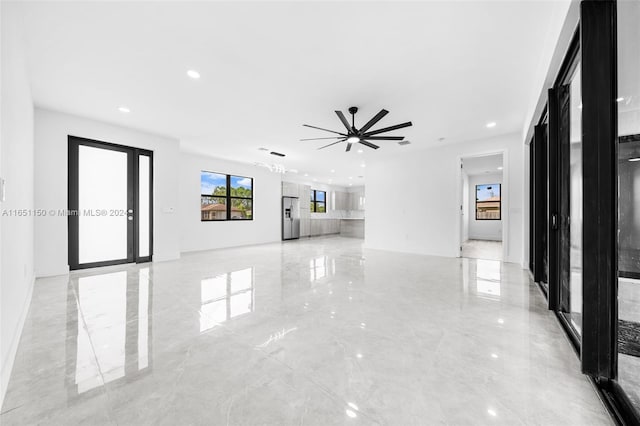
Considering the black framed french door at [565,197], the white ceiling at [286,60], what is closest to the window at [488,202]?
the white ceiling at [286,60]

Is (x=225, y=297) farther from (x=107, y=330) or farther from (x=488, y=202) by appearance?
(x=488, y=202)

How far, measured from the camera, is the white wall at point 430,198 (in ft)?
17.8

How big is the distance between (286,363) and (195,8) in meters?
2.89

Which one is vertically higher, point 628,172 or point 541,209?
point 628,172

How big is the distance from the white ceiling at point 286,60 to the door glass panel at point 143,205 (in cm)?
94

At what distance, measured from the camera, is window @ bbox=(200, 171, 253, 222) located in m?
7.78

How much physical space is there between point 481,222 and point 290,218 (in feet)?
25.3

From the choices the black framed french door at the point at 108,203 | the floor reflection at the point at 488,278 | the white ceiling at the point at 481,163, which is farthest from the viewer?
the white ceiling at the point at 481,163

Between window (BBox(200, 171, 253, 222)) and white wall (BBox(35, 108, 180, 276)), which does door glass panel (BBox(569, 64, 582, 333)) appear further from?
window (BBox(200, 171, 253, 222))

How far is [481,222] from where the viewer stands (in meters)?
10.5

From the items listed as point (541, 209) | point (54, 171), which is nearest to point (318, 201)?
point (54, 171)

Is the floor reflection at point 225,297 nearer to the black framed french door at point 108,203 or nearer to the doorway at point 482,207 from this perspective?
the black framed french door at point 108,203

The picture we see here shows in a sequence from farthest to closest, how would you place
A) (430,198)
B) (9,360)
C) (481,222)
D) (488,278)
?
(481,222) < (430,198) < (488,278) < (9,360)

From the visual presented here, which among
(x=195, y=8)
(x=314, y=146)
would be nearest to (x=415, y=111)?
(x=314, y=146)
